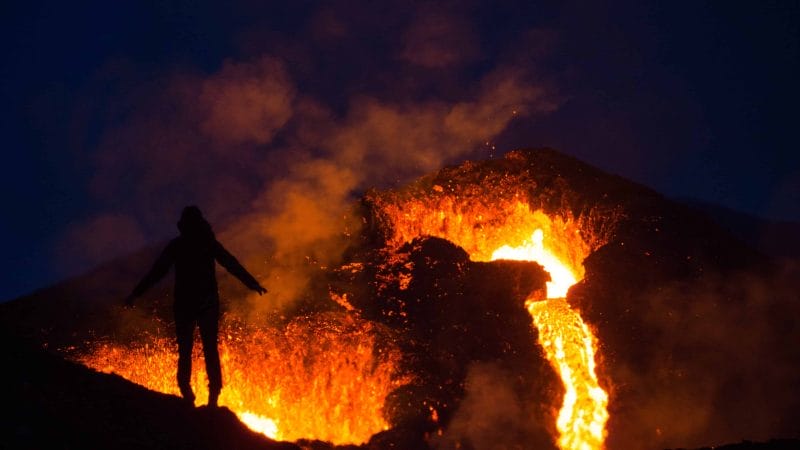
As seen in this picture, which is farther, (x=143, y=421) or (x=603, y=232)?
(x=603, y=232)

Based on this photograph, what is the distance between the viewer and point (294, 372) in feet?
36.0

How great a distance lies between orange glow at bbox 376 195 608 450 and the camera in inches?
420

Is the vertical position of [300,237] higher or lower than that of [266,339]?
higher

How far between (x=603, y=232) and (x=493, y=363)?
3856 millimetres

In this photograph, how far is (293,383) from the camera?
10906mm

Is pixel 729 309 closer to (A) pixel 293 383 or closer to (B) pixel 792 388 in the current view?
(B) pixel 792 388

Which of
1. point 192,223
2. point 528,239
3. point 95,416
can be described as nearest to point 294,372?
point 192,223

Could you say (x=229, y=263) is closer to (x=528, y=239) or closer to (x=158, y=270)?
(x=158, y=270)

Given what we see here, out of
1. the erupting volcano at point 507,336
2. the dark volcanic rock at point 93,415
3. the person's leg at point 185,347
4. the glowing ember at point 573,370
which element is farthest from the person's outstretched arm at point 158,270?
the glowing ember at point 573,370

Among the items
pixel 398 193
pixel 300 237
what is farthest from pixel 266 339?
pixel 398 193

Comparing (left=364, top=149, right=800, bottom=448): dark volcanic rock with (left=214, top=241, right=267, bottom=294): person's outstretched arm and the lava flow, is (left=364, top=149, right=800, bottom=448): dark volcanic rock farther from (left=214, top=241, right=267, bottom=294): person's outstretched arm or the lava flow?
(left=214, top=241, right=267, bottom=294): person's outstretched arm

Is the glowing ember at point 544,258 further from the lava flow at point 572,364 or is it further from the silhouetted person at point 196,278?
the silhouetted person at point 196,278

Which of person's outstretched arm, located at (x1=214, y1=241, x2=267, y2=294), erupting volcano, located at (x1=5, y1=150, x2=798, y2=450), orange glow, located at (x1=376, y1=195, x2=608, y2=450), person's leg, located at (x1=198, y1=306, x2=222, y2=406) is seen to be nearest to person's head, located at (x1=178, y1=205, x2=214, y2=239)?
person's outstretched arm, located at (x1=214, y1=241, x2=267, y2=294)

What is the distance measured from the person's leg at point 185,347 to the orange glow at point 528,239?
5.85 metres
